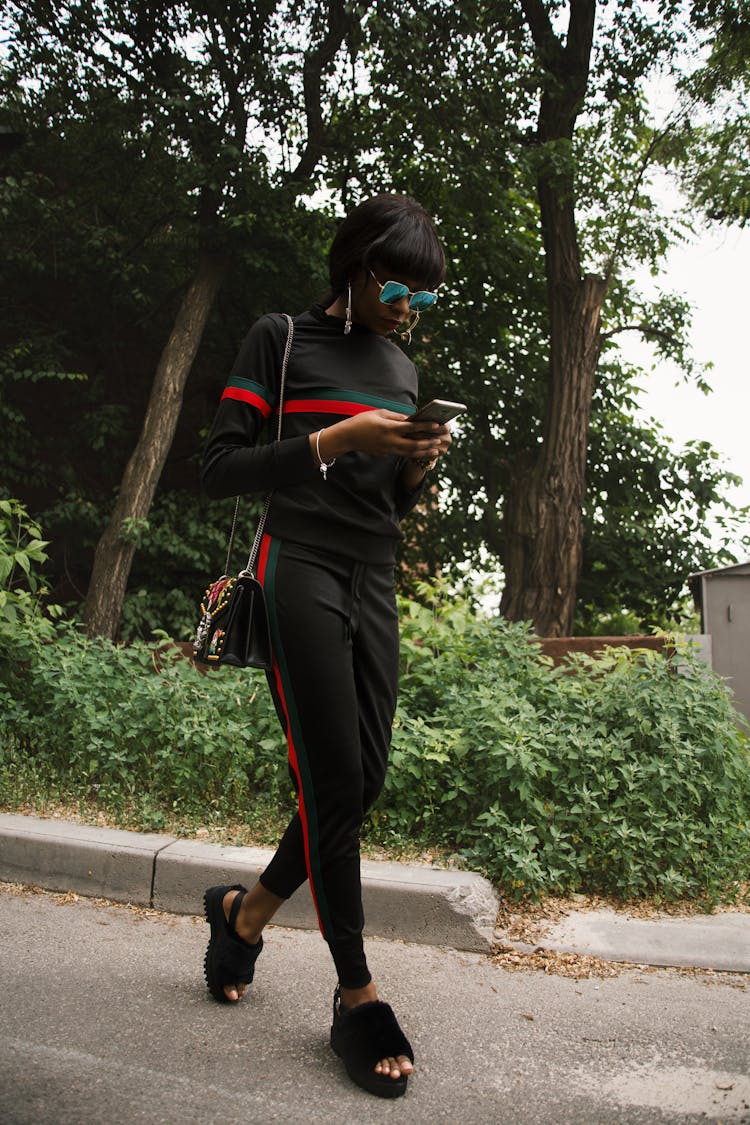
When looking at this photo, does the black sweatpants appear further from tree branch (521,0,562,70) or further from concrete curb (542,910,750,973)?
tree branch (521,0,562,70)

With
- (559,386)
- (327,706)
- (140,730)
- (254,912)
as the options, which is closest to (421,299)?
(327,706)

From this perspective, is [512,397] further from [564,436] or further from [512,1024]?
[512,1024]

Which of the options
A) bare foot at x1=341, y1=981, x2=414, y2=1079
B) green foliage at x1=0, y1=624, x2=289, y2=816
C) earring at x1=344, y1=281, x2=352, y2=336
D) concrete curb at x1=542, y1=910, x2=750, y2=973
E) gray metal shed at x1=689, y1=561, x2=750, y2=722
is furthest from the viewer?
gray metal shed at x1=689, y1=561, x2=750, y2=722

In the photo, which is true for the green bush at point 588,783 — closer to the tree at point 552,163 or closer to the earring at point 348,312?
the earring at point 348,312

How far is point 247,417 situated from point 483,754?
6.77ft

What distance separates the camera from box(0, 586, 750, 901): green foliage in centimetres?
Answer: 377

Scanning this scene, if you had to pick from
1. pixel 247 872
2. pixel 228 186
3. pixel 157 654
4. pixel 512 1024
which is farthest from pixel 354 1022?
pixel 228 186

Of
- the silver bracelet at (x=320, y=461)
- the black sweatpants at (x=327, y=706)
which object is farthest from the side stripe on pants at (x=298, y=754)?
the silver bracelet at (x=320, y=461)

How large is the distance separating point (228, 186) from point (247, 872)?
874 cm

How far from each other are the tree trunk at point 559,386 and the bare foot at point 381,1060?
795cm

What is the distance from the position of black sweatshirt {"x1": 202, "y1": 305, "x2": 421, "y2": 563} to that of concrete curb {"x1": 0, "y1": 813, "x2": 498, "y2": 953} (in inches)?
57.9

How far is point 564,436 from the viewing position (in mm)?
10367

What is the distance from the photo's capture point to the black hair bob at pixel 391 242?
236 cm

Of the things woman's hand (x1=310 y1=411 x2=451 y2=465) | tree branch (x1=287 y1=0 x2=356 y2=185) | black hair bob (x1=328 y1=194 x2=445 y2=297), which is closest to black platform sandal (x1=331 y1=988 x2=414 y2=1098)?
woman's hand (x1=310 y1=411 x2=451 y2=465)
